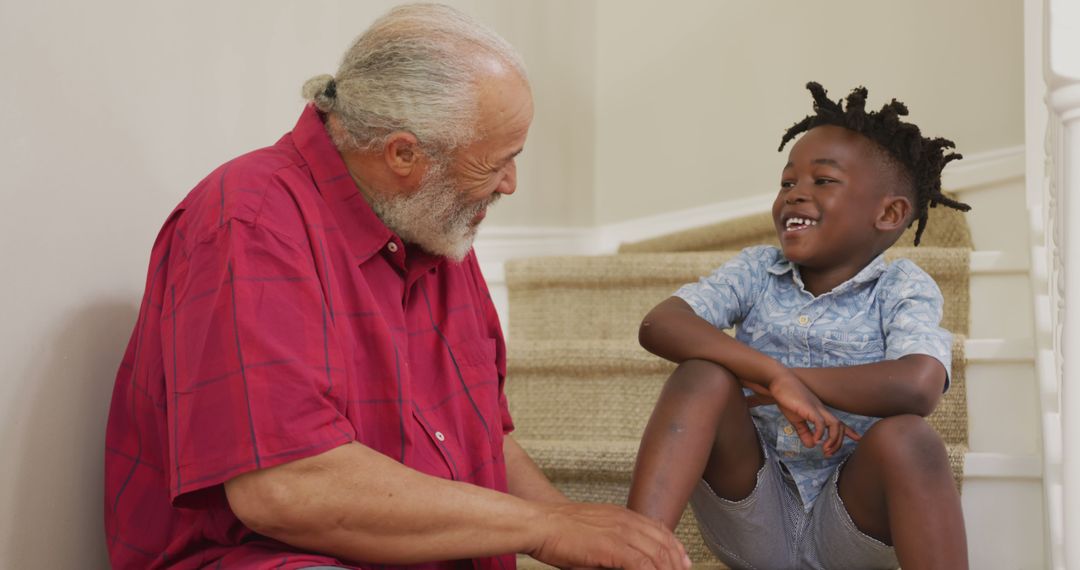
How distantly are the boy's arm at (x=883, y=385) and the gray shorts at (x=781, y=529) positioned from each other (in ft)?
0.38

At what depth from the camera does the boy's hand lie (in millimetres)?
1399

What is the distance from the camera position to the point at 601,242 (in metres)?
3.42

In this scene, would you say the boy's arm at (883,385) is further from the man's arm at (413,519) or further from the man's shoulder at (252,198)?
the man's shoulder at (252,198)

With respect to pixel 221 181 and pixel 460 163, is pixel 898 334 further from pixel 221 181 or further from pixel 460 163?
pixel 221 181

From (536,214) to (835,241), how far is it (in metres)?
1.46

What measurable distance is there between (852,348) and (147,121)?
3.35 feet

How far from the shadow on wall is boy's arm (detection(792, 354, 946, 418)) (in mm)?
891

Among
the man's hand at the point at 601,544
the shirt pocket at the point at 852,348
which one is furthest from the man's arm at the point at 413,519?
the shirt pocket at the point at 852,348

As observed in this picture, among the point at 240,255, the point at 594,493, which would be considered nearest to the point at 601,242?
the point at 594,493

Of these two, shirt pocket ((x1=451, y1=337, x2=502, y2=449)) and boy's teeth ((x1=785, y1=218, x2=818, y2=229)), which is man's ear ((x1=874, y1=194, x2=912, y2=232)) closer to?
boy's teeth ((x1=785, y1=218, x2=818, y2=229))

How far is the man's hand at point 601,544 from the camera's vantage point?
1162 mm

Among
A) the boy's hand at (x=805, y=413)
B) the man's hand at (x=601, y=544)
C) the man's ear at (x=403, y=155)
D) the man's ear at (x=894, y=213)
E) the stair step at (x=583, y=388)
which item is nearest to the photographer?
the man's hand at (x=601, y=544)

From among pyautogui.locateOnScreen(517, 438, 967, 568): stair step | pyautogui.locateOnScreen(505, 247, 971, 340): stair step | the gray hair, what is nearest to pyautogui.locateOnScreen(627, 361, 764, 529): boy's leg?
pyautogui.locateOnScreen(517, 438, 967, 568): stair step

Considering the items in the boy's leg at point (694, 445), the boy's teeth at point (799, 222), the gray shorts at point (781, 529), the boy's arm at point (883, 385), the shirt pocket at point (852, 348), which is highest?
the boy's teeth at point (799, 222)
